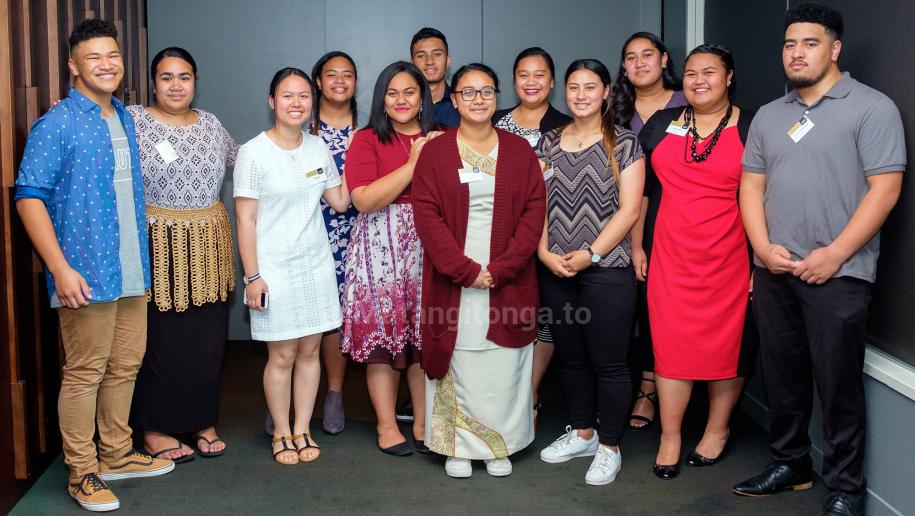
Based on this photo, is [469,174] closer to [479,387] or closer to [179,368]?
[479,387]

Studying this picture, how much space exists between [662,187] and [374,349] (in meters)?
1.36

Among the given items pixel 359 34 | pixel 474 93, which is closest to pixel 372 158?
pixel 474 93

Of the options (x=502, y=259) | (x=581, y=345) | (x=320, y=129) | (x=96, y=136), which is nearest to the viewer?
(x=96, y=136)

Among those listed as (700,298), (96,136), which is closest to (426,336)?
(700,298)

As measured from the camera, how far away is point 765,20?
3.76 metres

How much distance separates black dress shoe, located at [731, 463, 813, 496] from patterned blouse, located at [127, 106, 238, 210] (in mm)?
2343

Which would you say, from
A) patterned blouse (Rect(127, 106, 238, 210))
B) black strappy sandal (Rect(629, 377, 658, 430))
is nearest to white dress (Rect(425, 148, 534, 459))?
black strappy sandal (Rect(629, 377, 658, 430))

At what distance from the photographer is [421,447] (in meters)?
3.54

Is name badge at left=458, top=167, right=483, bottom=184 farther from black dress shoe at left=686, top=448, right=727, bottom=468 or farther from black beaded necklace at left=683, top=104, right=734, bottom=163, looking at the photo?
black dress shoe at left=686, top=448, right=727, bottom=468

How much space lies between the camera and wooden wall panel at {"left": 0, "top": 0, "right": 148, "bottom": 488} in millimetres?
2926

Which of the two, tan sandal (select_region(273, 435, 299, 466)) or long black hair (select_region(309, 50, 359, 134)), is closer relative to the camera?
tan sandal (select_region(273, 435, 299, 466))

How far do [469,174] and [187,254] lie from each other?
1158 mm

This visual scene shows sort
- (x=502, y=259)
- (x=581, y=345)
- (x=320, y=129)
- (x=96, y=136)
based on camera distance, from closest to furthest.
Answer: (x=96, y=136), (x=502, y=259), (x=581, y=345), (x=320, y=129)

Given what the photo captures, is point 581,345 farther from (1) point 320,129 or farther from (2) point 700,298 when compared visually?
(1) point 320,129
